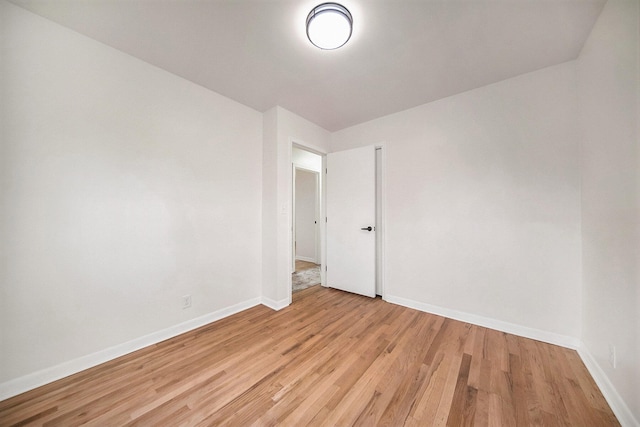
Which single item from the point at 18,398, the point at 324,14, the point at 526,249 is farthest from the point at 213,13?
the point at 526,249

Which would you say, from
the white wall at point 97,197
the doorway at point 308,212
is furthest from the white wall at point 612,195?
the doorway at point 308,212

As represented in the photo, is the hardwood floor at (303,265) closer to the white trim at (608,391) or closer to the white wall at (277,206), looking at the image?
the white wall at (277,206)

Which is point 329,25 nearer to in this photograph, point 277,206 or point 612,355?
point 277,206

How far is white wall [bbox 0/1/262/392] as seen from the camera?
1.40 metres

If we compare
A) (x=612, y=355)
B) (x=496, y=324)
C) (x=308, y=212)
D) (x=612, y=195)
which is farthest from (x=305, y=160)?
(x=612, y=355)

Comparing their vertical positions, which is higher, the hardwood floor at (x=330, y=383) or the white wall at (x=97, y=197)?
the white wall at (x=97, y=197)

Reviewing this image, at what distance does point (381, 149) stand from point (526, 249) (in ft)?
6.20

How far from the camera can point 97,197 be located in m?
1.68

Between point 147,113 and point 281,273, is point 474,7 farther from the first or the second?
point 281,273

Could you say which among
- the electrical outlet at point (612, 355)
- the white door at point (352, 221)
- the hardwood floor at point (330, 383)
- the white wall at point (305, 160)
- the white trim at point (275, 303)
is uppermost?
the white wall at point (305, 160)

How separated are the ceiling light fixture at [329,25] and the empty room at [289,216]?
1cm

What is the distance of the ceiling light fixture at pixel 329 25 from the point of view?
4.58 ft

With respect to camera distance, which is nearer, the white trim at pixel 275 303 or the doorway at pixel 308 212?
the white trim at pixel 275 303

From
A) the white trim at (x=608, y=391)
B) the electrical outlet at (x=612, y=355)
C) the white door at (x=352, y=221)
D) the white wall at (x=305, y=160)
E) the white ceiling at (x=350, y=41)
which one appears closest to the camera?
the white trim at (x=608, y=391)
